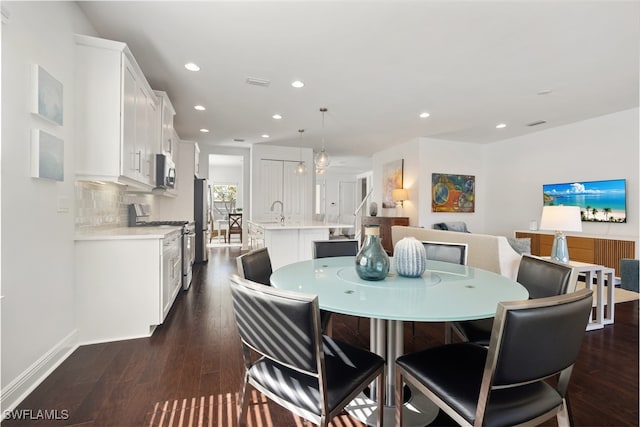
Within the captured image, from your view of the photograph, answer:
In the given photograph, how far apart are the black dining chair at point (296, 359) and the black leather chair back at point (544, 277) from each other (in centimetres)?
104

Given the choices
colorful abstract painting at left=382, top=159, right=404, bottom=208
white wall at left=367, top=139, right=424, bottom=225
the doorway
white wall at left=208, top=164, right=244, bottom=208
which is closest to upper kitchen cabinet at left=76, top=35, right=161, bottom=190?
white wall at left=367, top=139, right=424, bottom=225

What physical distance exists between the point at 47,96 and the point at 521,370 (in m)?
2.90

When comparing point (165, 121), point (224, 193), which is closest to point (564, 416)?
point (165, 121)

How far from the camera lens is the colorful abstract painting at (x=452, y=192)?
6480mm

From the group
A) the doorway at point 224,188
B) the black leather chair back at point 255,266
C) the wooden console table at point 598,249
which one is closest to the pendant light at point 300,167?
the black leather chair back at point 255,266

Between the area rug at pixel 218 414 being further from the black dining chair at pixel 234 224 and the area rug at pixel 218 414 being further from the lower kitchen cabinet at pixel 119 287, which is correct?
the black dining chair at pixel 234 224

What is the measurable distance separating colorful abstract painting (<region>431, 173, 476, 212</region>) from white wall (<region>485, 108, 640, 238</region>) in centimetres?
53

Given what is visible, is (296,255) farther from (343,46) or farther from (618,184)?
(618,184)

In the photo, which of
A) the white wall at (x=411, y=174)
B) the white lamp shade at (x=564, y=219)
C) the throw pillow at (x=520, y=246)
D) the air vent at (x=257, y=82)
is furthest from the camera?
the white wall at (x=411, y=174)

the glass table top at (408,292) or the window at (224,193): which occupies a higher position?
the window at (224,193)

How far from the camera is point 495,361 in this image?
2.98ft

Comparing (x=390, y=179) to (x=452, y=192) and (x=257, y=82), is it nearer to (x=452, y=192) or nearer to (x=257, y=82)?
(x=452, y=192)

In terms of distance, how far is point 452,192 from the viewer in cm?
666

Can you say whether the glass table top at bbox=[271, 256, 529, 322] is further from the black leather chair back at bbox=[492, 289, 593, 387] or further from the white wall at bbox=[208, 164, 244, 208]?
the white wall at bbox=[208, 164, 244, 208]
